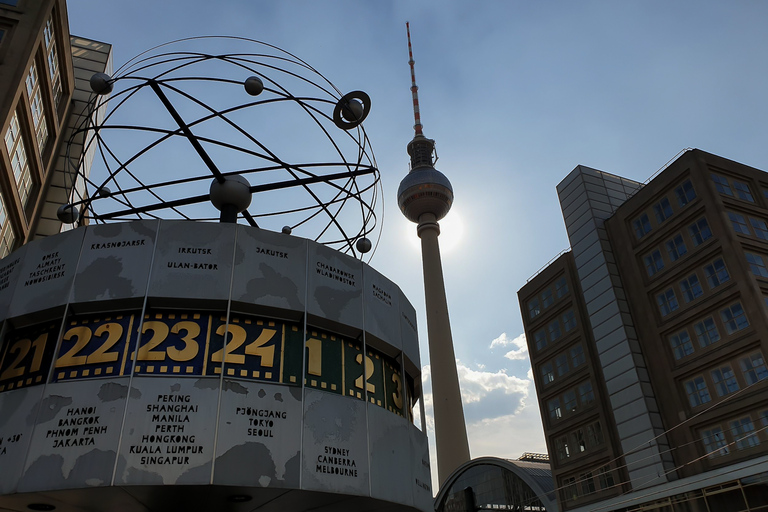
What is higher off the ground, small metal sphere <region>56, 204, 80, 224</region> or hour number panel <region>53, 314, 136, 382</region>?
small metal sphere <region>56, 204, 80, 224</region>

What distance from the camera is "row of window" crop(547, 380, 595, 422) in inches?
1785

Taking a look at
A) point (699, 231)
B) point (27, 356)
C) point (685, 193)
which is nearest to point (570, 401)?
point (699, 231)

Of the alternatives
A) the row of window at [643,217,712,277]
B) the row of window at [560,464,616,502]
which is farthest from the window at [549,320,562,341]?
the row of window at [560,464,616,502]

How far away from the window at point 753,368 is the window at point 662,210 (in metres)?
11.6

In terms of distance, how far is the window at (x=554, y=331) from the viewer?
50.3 metres

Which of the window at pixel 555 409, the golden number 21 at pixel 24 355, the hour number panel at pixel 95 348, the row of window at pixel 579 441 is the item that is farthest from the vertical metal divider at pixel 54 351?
the window at pixel 555 409

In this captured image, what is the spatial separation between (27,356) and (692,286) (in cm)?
3767

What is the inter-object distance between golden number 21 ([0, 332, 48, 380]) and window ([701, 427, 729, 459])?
34325mm

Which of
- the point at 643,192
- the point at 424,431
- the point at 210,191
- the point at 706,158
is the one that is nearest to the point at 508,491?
the point at 643,192

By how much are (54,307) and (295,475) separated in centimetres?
683

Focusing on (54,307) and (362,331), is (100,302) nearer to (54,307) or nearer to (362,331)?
(54,307)

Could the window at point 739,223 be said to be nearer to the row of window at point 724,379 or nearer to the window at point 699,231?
the window at point 699,231

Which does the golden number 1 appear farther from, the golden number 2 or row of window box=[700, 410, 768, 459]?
row of window box=[700, 410, 768, 459]

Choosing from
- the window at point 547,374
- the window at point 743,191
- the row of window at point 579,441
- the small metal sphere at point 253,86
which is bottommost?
the row of window at point 579,441
